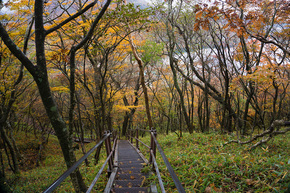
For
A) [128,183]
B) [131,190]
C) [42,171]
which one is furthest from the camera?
[42,171]

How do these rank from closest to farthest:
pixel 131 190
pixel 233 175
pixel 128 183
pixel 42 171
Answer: pixel 131 190 → pixel 233 175 → pixel 128 183 → pixel 42 171

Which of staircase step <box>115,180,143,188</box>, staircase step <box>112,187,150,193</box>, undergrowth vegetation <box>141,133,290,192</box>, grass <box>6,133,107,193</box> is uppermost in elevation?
undergrowth vegetation <box>141,133,290,192</box>

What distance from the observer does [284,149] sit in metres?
5.14

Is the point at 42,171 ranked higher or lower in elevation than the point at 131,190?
lower

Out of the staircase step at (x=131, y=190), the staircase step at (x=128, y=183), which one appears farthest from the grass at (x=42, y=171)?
the staircase step at (x=131, y=190)

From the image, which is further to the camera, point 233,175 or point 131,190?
point 233,175

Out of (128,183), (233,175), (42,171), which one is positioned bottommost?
(42,171)

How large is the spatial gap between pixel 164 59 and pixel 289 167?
14.7 m

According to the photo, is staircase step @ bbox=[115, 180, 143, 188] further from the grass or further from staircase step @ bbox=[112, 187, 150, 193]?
the grass

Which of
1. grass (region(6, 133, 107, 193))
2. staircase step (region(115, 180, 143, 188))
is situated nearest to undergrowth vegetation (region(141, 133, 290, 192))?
staircase step (region(115, 180, 143, 188))

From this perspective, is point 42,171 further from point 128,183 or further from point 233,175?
point 233,175

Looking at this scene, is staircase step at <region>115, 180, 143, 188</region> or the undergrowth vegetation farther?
staircase step at <region>115, 180, 143, 188</region>

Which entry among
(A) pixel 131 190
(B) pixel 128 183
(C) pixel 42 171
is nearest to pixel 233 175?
(A) pixel 131 190

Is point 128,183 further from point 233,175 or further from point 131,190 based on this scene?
point 233,175
